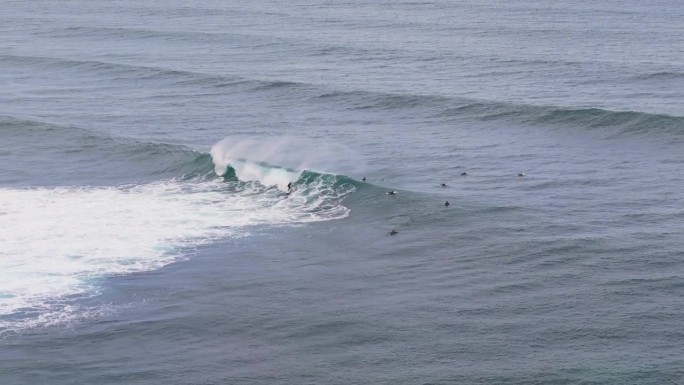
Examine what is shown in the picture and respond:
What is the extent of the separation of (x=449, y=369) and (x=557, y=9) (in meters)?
142

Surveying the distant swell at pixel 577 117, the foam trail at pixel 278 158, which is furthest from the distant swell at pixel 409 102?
the foam trail at pixel 278 158

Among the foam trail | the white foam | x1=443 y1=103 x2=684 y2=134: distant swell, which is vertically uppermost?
x1=443 y1=103 x2=684 y2=134: distant swell

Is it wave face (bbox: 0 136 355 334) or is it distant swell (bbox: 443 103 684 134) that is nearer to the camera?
wave face (bbox: 0 136 355 334)

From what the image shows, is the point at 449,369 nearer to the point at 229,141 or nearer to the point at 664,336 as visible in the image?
the point at 664,336

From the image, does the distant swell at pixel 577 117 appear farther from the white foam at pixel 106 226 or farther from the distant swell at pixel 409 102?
the white foam at pixel 106 226

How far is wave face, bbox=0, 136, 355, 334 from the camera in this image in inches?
2621

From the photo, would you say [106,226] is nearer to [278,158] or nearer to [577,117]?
[278,158]

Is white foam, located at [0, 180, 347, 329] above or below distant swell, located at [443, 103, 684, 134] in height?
below

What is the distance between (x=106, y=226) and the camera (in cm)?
7962

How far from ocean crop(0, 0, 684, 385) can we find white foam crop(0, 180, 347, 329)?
10.7 inches

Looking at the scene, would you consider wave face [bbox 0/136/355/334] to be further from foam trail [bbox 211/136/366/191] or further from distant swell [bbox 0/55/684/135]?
distant swell [bbox 0/55/684/135]

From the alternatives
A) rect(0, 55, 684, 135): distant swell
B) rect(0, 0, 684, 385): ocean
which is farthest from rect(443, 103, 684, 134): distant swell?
rect(0, 0, 684, 385): ocean

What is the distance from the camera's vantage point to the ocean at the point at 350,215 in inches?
2224

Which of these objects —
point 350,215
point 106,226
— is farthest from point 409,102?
point 106,226
